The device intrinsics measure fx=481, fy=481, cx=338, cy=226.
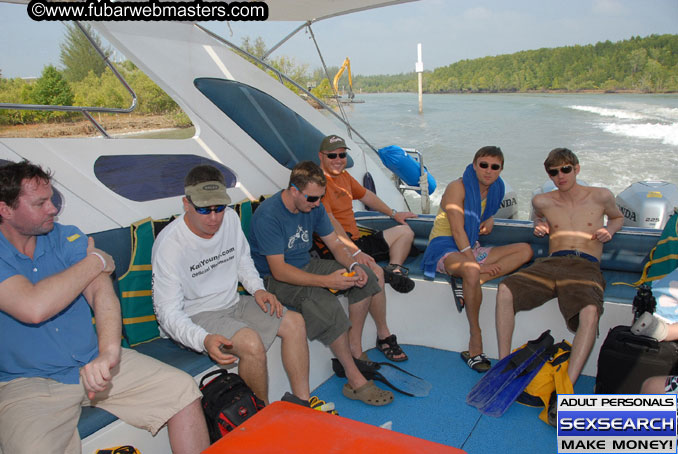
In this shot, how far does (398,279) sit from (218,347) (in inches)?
50.0

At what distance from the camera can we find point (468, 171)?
9.25 feet

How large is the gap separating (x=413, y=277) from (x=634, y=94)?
30.5 meters

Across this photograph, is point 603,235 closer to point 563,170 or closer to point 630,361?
point 563,170

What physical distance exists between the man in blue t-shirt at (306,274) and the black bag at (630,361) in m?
0.98

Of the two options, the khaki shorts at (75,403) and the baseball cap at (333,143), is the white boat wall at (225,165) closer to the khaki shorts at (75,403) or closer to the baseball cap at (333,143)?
the khaki shorts at (75,403)

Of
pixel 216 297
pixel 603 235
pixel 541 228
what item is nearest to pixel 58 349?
pixel 216 297

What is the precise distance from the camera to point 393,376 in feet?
8.55

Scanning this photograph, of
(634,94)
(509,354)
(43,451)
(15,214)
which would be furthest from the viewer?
(634,94)

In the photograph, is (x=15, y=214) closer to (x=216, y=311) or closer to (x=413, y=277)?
(x=216, y=311)

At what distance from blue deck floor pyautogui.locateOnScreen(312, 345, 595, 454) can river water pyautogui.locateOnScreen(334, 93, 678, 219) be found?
5232 mm

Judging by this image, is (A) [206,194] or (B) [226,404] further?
(A) [206,194]

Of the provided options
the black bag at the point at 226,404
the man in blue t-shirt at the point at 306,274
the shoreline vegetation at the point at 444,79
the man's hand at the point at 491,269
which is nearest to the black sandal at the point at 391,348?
the man in blue t-shirt at the point at 306,274

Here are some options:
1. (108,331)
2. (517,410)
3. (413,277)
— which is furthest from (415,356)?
(108,331)

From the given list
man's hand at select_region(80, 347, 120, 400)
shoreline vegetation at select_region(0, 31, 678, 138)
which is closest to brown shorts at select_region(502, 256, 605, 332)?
man's hand at select_region(80, 347, 120, 400)
